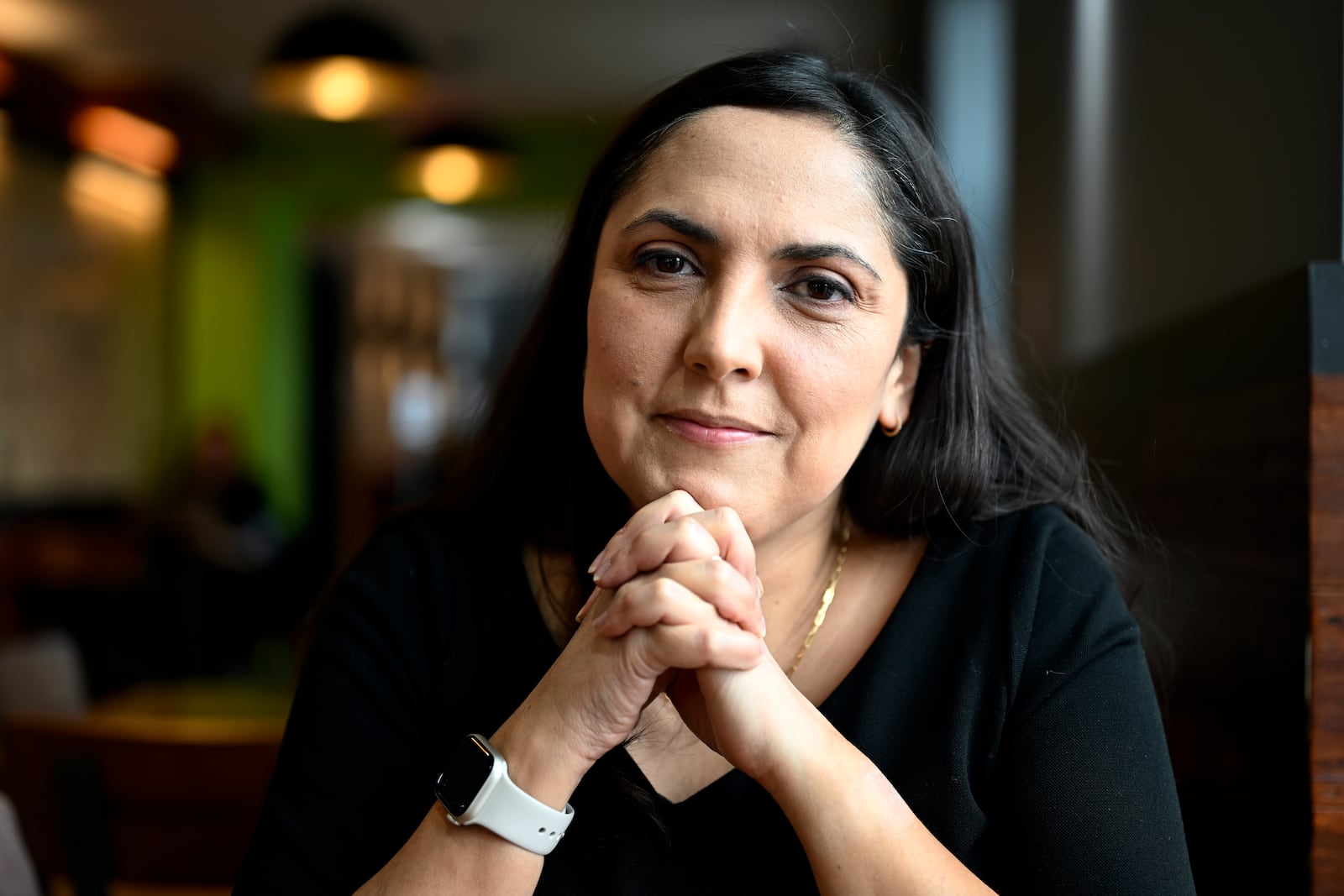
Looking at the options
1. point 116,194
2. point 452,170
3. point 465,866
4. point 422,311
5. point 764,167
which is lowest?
point 422,311

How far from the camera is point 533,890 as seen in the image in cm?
106

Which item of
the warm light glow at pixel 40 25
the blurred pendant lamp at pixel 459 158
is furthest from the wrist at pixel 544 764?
the warm light glow at pixel 40 25

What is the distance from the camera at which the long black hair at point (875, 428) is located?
1201 millimetres

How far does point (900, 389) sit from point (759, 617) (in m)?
0.41

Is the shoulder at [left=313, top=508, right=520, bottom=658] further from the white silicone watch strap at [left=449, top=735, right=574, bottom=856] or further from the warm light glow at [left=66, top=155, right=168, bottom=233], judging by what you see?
the warm light glow at [left=66, top=155, right=168, bottom=233]

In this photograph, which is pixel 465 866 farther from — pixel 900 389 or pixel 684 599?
pixel 900 389

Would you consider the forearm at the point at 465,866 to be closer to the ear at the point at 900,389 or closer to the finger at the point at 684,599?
the finger at the point at 684,599

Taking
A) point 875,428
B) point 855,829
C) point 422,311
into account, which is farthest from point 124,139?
point 855,829

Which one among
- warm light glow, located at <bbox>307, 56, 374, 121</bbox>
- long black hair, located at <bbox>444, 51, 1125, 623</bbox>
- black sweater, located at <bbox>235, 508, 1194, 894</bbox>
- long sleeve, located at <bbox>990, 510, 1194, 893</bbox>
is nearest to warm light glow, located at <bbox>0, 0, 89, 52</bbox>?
warm light glow, located at <bbox>307, 56, 374, 121</bbox>

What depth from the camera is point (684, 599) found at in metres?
0.99

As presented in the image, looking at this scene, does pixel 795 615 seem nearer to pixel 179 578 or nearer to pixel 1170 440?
pixel 1170 440

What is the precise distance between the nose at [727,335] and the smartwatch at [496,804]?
41 centimetres

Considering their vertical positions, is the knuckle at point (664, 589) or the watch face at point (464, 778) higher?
the knuckle at point (664, 589)

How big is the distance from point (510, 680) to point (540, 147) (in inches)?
287
